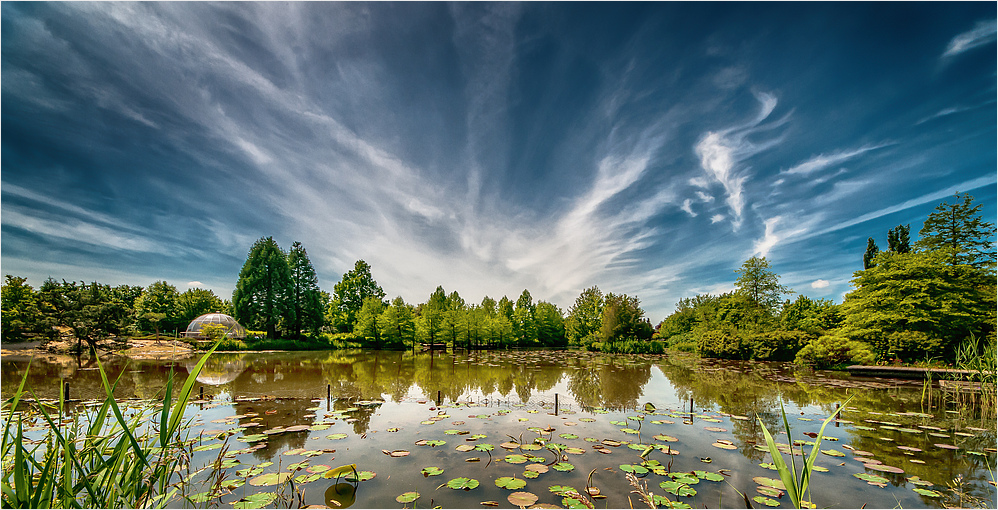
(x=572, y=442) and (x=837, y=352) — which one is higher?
(x=837, y=352)

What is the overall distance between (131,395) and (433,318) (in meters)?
27.8

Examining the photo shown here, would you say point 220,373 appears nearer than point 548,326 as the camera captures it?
Yes

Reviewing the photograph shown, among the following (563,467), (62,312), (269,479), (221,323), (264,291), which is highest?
(264,291)

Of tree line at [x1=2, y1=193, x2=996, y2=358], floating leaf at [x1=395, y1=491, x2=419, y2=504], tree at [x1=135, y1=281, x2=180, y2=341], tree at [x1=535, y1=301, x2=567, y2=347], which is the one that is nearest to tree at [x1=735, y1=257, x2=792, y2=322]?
tree line at [x1=2, y1=193, x2=996, y2=358]

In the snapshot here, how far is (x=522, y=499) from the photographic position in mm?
4664

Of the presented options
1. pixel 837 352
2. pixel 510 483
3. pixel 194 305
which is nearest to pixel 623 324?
pixel 837 352

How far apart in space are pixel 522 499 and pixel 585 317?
153 ft

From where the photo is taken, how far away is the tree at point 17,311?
21.6 metres

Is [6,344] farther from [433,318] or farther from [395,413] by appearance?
[395,413]

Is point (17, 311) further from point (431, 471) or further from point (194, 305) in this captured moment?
point (431, 471)

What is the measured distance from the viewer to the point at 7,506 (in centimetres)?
241

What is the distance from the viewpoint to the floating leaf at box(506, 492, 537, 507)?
456 cm

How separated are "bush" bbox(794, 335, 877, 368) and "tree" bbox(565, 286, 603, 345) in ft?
88.4

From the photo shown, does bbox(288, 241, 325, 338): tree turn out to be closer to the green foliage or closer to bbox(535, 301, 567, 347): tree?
the green foliage
